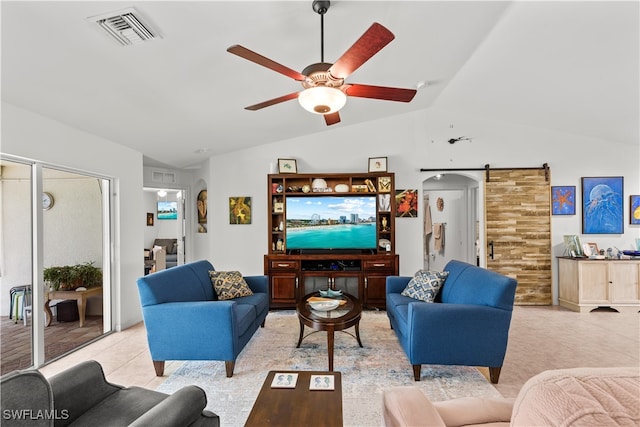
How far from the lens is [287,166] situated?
15.9 feet

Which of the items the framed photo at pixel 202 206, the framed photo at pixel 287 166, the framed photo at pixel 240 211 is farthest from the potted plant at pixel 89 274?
the framed photo at pixel 287 166

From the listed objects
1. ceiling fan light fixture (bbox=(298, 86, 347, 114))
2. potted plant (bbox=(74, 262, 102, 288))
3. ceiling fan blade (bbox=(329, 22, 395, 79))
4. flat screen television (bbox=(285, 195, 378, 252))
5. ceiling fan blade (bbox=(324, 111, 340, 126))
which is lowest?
potted plant (bbox=(74, 262, 102, 288))

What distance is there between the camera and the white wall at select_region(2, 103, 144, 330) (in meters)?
2.53

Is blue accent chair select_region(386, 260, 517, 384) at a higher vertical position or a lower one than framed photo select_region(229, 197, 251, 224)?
lower

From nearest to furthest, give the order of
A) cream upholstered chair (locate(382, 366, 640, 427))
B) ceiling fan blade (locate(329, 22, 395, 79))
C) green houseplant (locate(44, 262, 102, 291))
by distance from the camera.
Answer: cream upholstered chair (locate(382, 366, 640, 427))
ceiling fan blade (locate(329, 22, 395, 79))
green houseplant (locate(44, 262, 102, 291))

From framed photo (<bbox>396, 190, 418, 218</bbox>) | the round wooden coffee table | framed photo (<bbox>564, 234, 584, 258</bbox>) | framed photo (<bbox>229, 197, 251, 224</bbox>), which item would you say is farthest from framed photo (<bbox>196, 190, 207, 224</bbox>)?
framed photo (<bbox>564, 234, 584, 258</bbox>)

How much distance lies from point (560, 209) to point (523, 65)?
2.81 m

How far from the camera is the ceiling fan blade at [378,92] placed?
1996 mm

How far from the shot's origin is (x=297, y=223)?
4648mm

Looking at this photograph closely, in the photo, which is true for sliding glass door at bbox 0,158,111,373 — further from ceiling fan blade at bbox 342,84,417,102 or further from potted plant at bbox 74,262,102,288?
ceiling fan blade at bbox 342,84,417,102

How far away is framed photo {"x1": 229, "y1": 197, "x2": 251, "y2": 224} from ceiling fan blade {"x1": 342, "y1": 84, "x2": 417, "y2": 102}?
3.34m

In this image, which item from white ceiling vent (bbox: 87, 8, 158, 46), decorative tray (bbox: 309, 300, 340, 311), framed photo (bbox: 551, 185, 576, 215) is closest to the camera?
white ceiling vent (bbox: 87, 8, 158, 46)

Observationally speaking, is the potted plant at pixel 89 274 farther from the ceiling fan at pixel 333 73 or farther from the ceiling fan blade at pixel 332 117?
the ceiling fan blade at pixel 332 117

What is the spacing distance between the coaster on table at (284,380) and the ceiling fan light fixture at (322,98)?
1.70m
